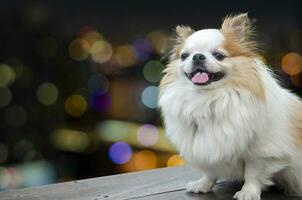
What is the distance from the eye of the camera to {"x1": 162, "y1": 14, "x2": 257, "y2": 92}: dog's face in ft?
3.81

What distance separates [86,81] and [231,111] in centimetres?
166

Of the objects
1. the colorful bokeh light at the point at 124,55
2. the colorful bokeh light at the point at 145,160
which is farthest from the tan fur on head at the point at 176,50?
the colorful bokeh light at the point at 145,160

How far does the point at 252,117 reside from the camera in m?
1.17

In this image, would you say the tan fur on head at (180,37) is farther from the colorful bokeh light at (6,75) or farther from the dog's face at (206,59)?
the colorful bokeh light at (6,75)

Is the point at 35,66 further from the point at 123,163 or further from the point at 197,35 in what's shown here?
the point at 197,35

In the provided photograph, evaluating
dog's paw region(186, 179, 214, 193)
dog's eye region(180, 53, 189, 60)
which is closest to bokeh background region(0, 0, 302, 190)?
dog's paw region(186, 179, 214, 193)

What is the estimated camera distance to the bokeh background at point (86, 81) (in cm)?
260

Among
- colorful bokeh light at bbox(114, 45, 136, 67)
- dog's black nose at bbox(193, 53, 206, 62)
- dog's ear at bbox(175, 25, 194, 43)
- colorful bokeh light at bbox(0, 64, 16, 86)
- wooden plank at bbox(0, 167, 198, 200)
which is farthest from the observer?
A: colorful bokeh light at bbox(114, 45, 136, 67)

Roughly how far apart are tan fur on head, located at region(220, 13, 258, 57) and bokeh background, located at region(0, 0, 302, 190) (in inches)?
51.3

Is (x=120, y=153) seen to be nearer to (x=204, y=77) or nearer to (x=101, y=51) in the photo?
(x=101, y=51)

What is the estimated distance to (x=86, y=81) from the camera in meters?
2.73

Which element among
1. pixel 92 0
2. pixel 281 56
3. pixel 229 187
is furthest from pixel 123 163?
pixel 229 187

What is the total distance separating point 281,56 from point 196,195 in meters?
1.73

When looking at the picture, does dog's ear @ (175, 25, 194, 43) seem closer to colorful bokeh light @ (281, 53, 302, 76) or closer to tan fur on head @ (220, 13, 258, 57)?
tan fur on head @ (220, 13, 258, 57)
